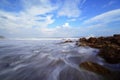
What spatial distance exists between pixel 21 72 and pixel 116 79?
2.81 metres

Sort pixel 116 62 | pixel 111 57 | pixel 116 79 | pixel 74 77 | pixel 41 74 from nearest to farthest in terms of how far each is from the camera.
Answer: pixel 116 79
pixel 74 77
pixel 41 74
pixel 116 62
pixel 111 57

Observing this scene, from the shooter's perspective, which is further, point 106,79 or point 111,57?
point 111,57

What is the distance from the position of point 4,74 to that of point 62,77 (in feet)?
5.75

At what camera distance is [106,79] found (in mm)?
2973

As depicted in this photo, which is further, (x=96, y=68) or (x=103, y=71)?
(x=96, y=68)

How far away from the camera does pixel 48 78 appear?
10.3ft

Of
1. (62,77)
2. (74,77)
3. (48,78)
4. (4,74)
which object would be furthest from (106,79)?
(4,74)

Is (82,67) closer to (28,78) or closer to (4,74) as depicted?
(28,78)

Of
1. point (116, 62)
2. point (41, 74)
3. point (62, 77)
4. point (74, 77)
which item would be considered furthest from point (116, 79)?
point (41, 74)

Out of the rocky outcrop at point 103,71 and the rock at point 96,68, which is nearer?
the rocky outcrop at point 103,71

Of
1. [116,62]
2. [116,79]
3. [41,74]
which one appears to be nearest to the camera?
[116,79]

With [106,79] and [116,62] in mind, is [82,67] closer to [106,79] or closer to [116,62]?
[106,79]

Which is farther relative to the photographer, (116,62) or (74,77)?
(116,62)

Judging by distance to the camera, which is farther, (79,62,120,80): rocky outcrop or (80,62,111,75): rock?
(80,62,111,75): rock
